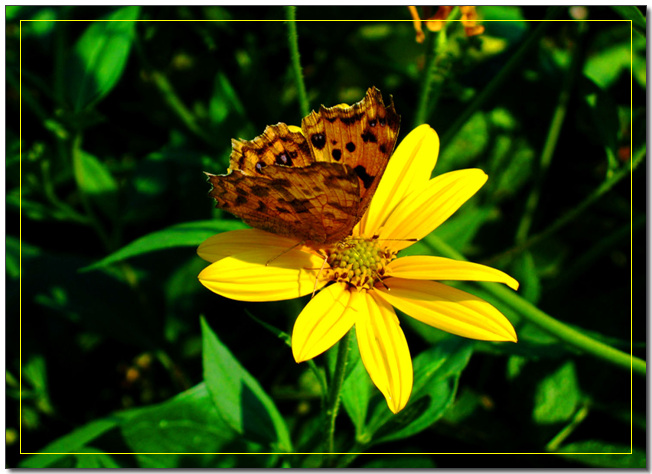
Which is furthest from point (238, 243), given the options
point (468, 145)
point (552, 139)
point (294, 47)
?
point (468, 145)

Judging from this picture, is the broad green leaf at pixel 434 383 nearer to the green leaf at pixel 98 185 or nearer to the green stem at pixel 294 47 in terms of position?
the green stem at pixel 294 47

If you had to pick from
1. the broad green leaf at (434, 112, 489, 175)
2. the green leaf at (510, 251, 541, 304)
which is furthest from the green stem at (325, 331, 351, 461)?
the broad green leaf at (434, 112, 489, 175)

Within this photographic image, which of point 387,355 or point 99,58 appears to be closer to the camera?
point 387,355

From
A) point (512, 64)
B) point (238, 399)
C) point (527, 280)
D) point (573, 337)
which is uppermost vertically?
point (512, 64)

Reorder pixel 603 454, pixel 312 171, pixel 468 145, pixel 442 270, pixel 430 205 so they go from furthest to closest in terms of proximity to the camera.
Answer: pixel 468 145, pixel 603 454, pixel 430 205, pixel 442 270, pixel 312 171

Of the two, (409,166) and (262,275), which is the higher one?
(409,166)

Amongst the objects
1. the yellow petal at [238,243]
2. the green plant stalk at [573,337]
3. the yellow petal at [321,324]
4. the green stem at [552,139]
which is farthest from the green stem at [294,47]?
the green stem at [552,139]

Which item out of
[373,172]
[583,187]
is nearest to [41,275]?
[373,172]

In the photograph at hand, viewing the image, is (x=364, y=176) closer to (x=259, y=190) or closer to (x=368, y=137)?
(x=368, y=137)

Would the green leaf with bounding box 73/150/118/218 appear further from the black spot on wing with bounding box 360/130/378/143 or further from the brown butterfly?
the black spot on wing with bounding box 360/130/378/143
